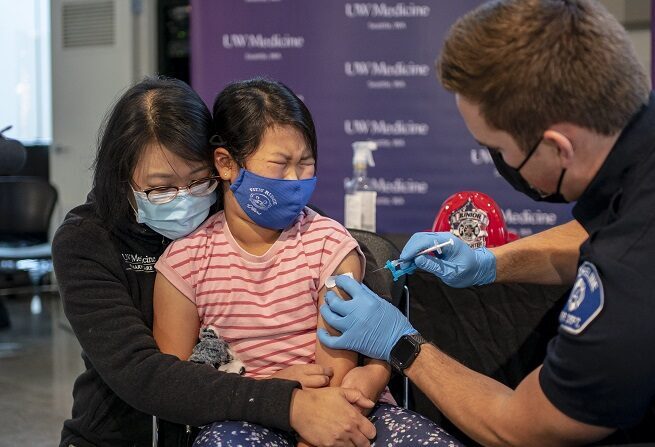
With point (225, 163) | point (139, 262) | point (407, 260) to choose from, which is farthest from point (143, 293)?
point (407, 260)

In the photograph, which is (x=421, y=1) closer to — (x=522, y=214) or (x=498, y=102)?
(x=522, y=214)

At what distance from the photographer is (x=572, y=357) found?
1362 millimetres

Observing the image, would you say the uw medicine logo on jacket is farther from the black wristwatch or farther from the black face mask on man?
the black face mask on man

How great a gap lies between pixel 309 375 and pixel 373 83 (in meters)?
3.15

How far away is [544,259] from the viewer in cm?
205

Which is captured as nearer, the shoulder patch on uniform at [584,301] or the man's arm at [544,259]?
the shoulder patch on uniform at [584,301]

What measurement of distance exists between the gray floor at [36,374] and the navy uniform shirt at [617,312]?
2708 mm

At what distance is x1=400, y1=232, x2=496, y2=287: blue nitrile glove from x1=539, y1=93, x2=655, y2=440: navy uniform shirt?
52 centimetres

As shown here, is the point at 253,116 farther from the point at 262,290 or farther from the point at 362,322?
the point at 362,322

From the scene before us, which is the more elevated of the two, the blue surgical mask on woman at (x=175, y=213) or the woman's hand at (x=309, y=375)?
the blue surgical mask on woman at (x=175, y=213)

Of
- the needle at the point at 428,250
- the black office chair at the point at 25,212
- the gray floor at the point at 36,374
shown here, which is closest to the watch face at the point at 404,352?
the needle at the point at 428,250

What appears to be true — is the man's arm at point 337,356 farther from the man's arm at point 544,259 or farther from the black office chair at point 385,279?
the man's arm at point 544,259

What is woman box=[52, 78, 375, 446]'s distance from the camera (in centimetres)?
170

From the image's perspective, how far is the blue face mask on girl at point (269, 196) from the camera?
1835mm
